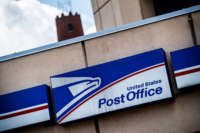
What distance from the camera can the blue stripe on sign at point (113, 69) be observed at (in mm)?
6672

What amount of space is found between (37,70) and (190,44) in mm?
4560

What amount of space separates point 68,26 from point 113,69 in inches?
1854

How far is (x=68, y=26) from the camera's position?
52.6 m

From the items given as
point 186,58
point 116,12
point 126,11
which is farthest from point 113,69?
point 116,12

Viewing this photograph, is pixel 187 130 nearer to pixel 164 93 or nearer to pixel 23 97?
pixel 164 93

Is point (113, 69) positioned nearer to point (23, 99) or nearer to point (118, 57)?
point (118, 57)

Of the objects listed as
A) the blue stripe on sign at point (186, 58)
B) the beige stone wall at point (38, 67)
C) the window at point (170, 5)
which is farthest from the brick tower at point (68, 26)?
the blue stripe on sign at point (186, 58)

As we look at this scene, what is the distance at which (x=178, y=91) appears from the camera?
6.73 meters

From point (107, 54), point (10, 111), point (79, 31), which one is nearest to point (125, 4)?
point (107, 54)

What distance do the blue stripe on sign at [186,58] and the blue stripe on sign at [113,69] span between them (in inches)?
14.1

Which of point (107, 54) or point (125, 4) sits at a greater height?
point (125, 4)

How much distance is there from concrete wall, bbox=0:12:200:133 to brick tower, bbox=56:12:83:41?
44407 mm

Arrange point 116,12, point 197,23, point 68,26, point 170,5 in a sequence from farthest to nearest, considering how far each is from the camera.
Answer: point 68,26, point 116,12, point 170,5, point 197,23

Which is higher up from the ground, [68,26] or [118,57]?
[68,26]
